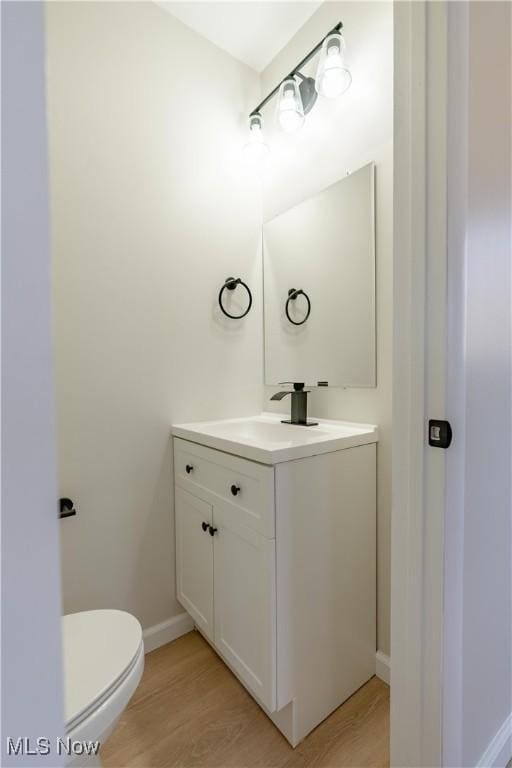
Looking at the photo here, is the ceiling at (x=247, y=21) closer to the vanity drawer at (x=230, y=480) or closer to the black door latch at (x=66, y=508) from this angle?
the vanity drawer at (x=230, y=480)

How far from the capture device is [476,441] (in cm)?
89

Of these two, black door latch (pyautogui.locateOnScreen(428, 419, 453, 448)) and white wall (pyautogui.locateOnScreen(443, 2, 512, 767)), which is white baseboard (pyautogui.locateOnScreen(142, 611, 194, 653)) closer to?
white wall (pyautogui.locateOnScreen(443, 2, 512, 767))

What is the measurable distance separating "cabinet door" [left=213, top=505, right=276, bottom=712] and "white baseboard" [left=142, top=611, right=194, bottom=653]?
1.17 feet

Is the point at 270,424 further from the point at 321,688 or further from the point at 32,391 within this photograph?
the point at 32,391

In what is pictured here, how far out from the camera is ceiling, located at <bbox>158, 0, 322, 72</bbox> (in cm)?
157

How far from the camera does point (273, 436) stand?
1.64m

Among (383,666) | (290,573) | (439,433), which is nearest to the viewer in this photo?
(439,433)

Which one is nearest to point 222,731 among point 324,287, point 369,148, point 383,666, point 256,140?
point 383,666

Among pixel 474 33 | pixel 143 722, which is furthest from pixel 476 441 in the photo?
pixel 143 722

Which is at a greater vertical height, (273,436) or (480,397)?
(480,397)

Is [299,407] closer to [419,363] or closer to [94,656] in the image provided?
[419,363]

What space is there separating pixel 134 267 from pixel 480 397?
51.9 inches

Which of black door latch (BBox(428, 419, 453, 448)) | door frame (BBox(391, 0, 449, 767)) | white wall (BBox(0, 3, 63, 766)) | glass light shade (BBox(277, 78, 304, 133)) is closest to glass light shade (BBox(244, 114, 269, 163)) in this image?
glass light shade (BBox(277, 78, 304, 133))

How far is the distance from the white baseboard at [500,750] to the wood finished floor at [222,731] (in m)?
0.27
